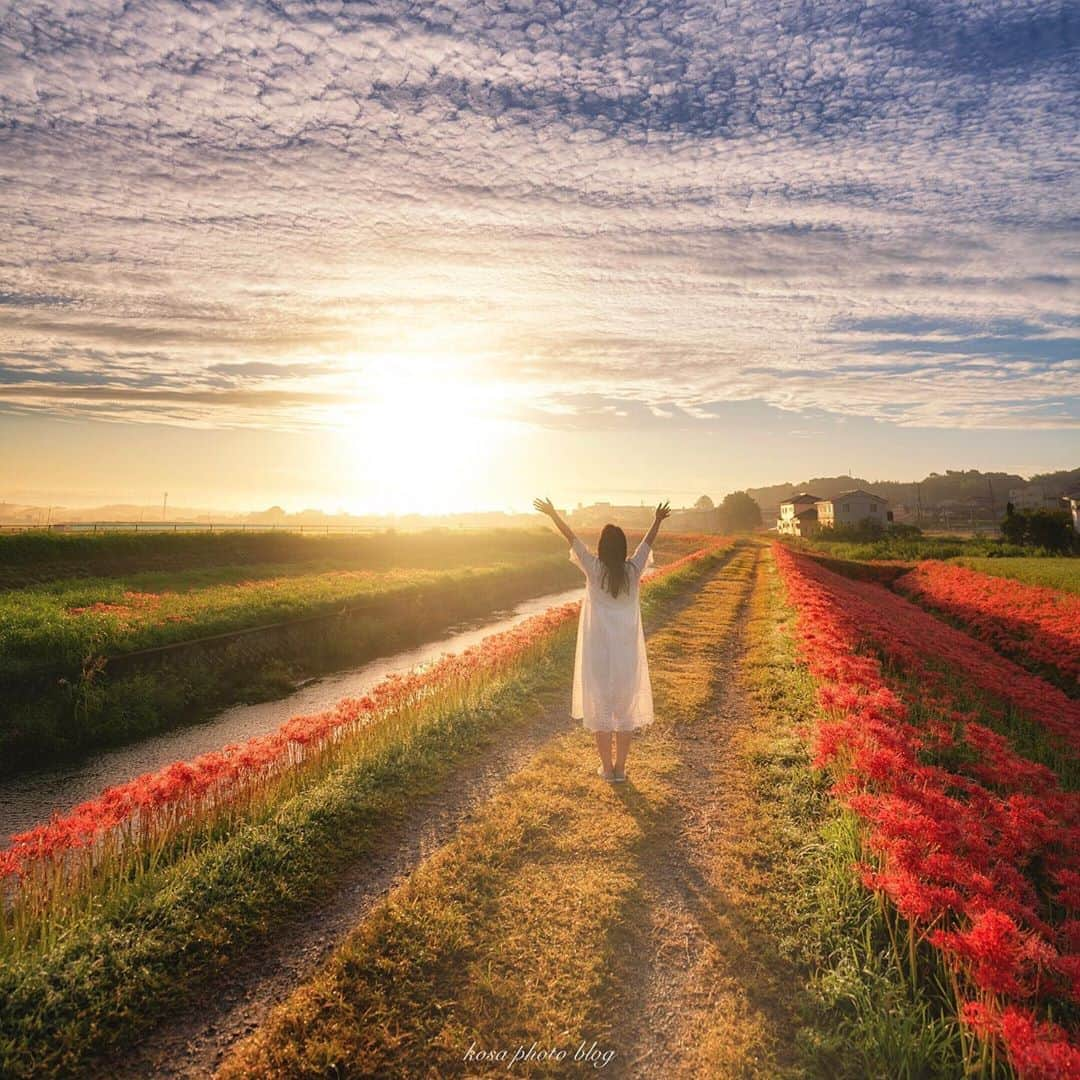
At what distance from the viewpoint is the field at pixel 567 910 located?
3631mm

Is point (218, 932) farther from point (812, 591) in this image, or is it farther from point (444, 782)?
point (812, 591)

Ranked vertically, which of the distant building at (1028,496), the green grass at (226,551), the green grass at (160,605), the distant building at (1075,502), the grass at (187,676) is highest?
the distant building at (1028,496)

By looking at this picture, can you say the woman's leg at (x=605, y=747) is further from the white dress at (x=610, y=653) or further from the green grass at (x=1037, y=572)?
the green grass at (x=1037, y=572)

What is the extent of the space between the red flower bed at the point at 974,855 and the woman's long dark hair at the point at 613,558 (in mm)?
2364

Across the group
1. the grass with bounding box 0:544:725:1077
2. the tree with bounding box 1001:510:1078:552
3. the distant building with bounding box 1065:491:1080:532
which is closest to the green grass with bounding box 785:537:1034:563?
the tree with bounding box 1001:510:1078:552

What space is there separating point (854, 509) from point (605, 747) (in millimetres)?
94263

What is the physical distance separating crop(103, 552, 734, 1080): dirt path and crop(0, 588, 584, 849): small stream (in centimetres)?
591

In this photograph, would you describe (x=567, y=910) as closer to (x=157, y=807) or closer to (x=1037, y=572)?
(x=157, y=807)

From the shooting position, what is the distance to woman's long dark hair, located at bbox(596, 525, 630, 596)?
21.9 feet

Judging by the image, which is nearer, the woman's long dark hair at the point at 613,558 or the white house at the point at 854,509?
the woman's long dark hair at the point at 613,558

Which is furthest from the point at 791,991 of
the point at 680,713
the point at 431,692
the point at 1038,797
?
the point at 431,692

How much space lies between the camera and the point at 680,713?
9.95 meters

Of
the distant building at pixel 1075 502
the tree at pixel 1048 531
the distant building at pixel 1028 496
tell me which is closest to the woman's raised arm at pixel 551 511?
the tree at pixel 1048 531

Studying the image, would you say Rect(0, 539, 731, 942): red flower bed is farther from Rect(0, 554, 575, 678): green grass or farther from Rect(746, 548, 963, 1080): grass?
Rect(0, 554, 575, 678): green grass
